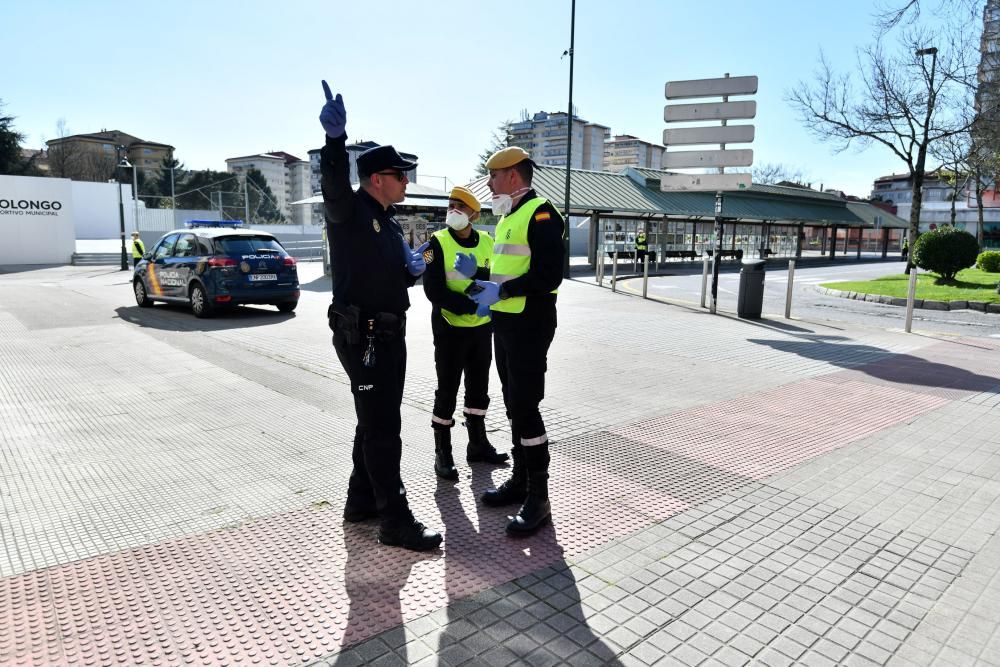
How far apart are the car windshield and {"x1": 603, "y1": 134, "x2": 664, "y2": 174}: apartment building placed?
12251cm

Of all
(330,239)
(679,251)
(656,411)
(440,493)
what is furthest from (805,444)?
(679,251)

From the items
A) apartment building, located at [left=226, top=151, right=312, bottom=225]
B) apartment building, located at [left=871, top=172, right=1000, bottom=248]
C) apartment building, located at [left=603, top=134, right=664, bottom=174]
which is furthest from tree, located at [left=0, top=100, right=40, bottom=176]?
apartment building, located at [left=603, top=134, right=664, bottom=174]

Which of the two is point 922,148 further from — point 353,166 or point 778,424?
point 778,424

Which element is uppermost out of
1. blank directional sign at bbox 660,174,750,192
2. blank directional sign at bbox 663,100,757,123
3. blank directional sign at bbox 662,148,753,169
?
blank directional sign at bbox 663,100,757,123

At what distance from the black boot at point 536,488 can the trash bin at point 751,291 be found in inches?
385

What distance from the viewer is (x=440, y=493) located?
394cm

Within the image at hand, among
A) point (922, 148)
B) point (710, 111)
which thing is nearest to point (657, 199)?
point (922, 148)

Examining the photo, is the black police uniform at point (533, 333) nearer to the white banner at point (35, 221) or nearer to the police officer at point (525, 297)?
the police officer at point (525, 297)

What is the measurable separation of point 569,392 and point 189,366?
4.46 metres

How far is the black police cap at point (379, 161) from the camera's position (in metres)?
3.17

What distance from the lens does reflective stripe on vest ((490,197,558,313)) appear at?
11.0 ft

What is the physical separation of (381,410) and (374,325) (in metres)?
0.42

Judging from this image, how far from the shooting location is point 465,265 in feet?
12.1

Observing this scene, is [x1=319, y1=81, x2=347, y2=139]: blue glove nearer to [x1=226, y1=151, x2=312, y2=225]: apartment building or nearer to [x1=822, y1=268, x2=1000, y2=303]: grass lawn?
[x1=822, y1=268, x2=1000, y2=303]: grass lawn
